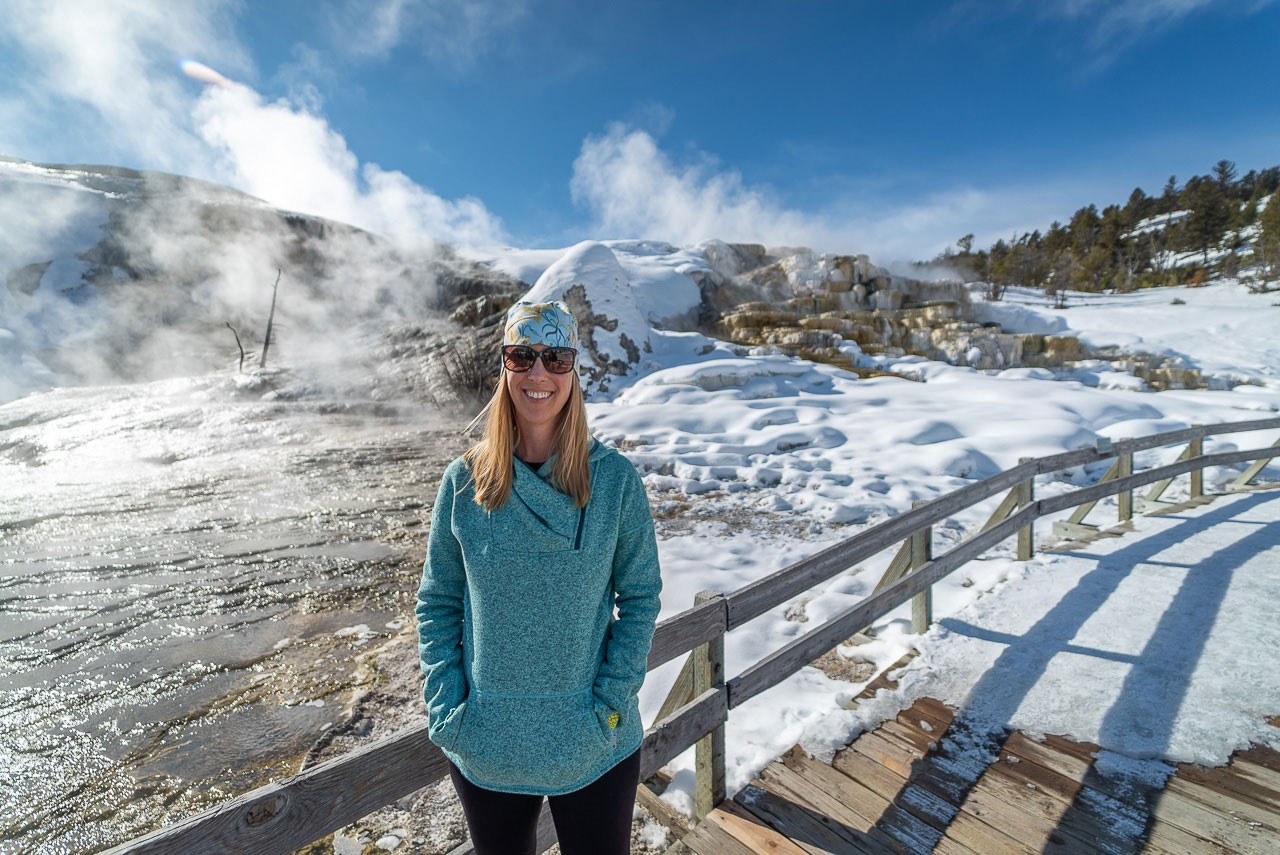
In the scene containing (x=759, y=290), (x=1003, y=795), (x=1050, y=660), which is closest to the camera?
(x=1003, y=795)

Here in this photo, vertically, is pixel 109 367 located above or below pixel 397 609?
above

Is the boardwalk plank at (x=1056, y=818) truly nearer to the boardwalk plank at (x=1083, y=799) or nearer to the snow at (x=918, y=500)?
the boardwalk plank at (x=1083, y=799)

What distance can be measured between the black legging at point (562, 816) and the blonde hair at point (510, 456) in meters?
0.73

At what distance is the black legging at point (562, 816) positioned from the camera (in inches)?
54.9

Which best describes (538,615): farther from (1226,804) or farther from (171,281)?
(171,281)

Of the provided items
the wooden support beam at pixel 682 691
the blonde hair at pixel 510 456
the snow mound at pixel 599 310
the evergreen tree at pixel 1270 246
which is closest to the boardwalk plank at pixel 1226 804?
the wooden support beam at pixel 682 691

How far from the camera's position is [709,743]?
251 cm

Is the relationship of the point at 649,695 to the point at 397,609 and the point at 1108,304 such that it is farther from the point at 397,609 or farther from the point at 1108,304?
the point at 1108,304

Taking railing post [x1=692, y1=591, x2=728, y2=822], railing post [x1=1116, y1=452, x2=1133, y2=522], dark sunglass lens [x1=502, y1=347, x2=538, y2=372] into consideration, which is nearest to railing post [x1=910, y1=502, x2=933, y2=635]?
railing post [x1=692, y1=591, x2=728, y2=822]

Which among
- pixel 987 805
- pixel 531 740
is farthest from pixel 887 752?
pixel 531 740

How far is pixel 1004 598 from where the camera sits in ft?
14.6

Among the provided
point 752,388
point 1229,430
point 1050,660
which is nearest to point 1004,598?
point 1050,660

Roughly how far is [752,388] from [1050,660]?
40.0 ft

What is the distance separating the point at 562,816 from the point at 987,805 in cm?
216
